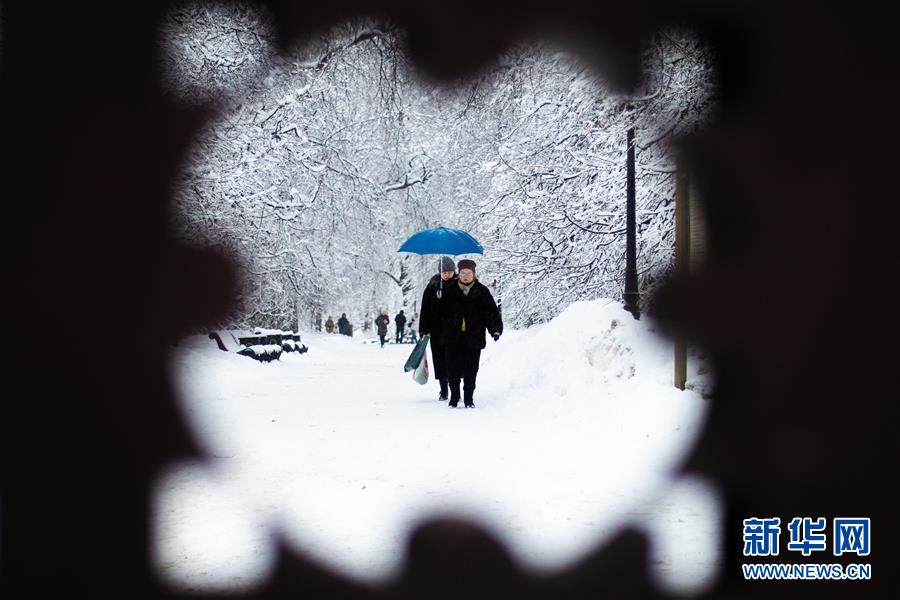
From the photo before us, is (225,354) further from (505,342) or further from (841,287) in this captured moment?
(841,287)

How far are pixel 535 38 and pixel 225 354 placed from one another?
9526 mm

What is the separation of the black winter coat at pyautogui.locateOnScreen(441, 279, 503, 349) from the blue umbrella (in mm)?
1414

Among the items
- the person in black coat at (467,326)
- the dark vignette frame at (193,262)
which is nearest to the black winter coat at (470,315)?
the person in black coat at (467,326)

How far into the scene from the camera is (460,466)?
3.31m

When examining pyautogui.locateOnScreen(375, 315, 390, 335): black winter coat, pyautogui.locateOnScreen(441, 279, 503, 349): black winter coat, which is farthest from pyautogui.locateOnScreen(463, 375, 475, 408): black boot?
pyautogui.locateOnScreen(375, 315, 390, 335): black winter coat

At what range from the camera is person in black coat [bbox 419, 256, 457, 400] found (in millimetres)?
6266

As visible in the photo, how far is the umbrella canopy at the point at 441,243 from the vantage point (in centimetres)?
765

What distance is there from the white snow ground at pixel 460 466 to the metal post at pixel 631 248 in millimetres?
173

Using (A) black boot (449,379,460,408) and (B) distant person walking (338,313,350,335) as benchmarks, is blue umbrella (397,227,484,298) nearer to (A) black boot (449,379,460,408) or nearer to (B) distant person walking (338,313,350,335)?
(A) black boot (449,379,460,408)

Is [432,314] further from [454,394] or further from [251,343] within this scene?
[251,343]

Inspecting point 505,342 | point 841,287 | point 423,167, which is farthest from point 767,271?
point 423,167

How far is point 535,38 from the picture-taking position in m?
1.15

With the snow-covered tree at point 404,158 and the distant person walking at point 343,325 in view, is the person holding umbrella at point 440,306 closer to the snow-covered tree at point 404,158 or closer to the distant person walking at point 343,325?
the snow-covered tree at point 404,158

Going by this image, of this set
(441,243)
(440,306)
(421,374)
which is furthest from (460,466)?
(441,243)
